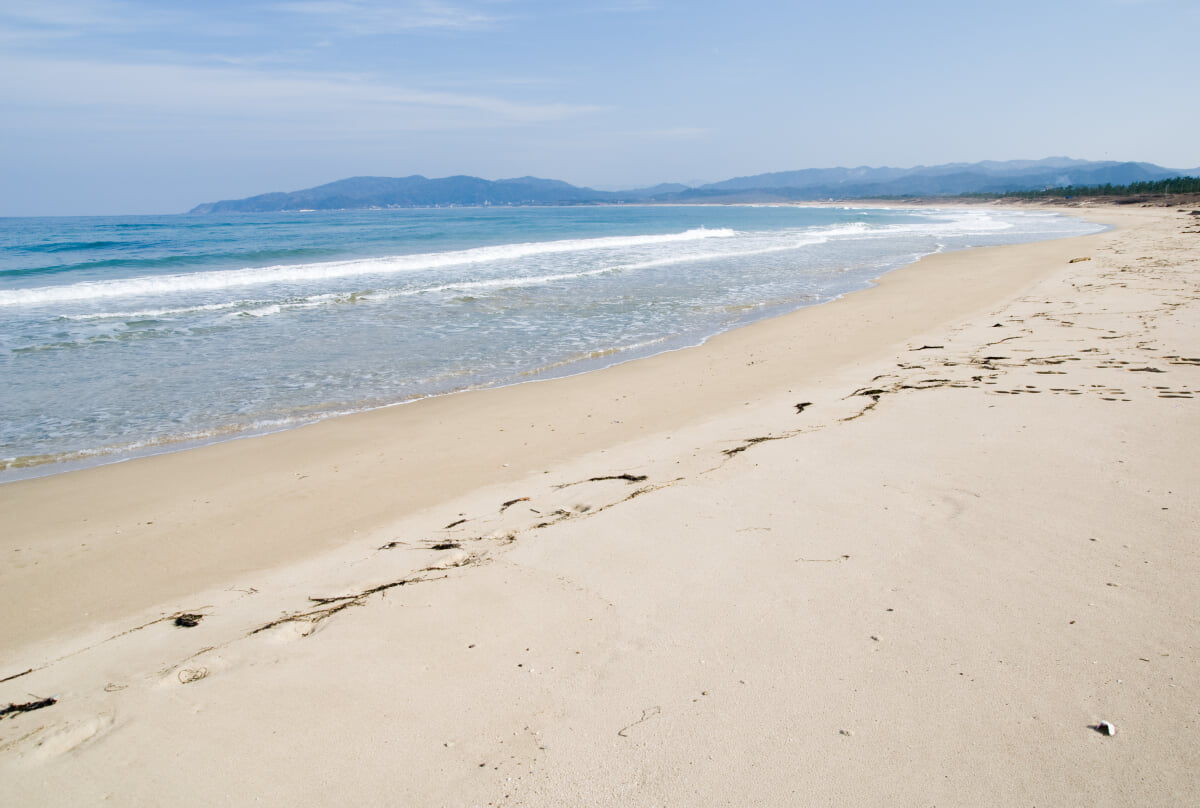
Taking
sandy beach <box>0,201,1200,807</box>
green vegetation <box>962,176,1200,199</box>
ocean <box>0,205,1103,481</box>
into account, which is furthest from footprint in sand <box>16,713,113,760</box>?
green vegetation <box>962,176,1200,199</box>

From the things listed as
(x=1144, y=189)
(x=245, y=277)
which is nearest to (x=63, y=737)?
(x=245, y=277)

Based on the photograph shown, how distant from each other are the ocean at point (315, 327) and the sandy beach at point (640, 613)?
5.99 ft

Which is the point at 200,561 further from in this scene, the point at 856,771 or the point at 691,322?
the point at 691,322

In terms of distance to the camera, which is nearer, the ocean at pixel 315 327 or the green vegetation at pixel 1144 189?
the ocean at pixel 315 327

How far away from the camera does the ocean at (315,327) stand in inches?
300

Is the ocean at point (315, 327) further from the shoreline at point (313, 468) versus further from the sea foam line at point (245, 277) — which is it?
the shoreline at point (313, 468)

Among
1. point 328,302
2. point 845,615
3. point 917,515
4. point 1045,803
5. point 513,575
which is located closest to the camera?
point 1045,803

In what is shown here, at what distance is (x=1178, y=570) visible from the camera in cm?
305

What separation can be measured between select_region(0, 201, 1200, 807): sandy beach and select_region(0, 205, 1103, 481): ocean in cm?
183

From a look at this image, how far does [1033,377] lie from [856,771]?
236 inches

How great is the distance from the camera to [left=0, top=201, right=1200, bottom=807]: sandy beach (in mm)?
2186

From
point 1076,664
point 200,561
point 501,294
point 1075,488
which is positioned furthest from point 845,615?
point 501,294

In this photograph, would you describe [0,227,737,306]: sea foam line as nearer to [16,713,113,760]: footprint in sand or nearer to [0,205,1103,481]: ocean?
[0,205,1103,481]: ocean

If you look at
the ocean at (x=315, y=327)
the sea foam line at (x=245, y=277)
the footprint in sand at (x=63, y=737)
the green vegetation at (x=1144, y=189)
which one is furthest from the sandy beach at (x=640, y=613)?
the green vegetation at (x=1144, y=189)
